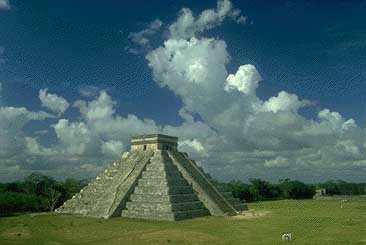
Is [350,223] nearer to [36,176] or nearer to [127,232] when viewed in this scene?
[127,232]

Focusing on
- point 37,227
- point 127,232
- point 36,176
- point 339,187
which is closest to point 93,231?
point 127,232

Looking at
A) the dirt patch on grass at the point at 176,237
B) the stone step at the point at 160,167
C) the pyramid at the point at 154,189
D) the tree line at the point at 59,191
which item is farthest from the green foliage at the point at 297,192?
the dirt patch on grass at the point at 176,237

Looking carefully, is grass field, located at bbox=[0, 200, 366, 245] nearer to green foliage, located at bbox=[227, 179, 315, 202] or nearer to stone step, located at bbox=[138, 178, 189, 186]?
stone step, located at bbox=[138, 178, 189, 186]

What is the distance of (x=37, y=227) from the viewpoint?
111ft

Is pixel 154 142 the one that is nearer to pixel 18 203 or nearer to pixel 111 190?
pixel 111 190

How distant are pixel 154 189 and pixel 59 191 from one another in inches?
794

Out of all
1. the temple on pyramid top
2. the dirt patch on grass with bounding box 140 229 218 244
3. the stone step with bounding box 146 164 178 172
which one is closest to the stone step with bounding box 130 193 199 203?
the stone step with bounding box 146 164 178 172

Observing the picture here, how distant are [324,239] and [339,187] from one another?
9060 centimetres

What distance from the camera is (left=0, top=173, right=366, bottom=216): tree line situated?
171 ft

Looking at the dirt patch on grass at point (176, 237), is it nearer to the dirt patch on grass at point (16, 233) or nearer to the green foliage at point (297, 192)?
the dirt patch on grass at point (16, 233)

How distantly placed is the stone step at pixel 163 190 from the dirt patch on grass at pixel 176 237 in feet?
34.1

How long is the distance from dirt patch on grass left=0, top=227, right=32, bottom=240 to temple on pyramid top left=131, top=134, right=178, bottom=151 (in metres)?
20.4

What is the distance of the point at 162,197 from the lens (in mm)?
39500

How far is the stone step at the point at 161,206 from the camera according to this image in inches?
1506
